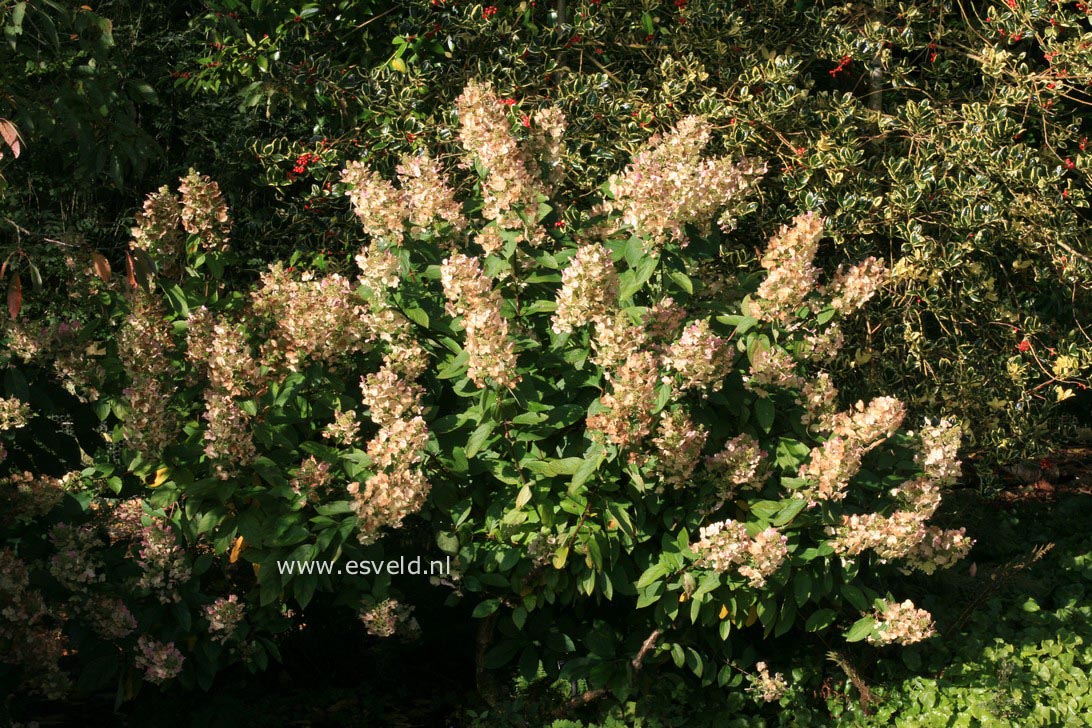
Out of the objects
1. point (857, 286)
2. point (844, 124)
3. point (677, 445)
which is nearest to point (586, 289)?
point (677, 445)

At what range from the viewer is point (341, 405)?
3.65 metres

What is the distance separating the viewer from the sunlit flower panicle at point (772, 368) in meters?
3.45

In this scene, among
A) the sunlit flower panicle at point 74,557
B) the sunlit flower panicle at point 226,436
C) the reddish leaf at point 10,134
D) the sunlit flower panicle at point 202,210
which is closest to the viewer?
the reddish leaf at point 10,134

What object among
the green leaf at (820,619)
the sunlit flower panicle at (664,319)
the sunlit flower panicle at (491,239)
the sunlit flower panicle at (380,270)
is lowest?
the green leaf at (820,619)

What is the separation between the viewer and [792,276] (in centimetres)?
336

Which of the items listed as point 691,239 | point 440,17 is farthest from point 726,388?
point 440,17

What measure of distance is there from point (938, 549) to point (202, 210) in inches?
105

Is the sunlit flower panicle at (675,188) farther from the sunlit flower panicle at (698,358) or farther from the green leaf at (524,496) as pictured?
the green leaf at (524,496)

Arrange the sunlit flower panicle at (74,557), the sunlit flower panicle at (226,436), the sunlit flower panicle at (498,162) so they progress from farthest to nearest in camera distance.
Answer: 1. the sunlit flower panicle at (498,162)
2. the sunlit flower panicle at (74,557)
3. the sunlit flower panicle at (226,436)

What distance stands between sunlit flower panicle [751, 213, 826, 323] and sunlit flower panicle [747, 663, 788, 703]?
1.26m

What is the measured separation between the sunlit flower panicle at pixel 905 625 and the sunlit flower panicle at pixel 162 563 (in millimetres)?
2218

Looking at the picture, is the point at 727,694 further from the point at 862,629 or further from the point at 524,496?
the point at 524,496

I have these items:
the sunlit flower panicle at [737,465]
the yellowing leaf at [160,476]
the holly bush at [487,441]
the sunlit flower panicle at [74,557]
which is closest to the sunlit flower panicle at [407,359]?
the holly bush at [487,441]

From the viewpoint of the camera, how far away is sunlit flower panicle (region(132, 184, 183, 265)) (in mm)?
3729
